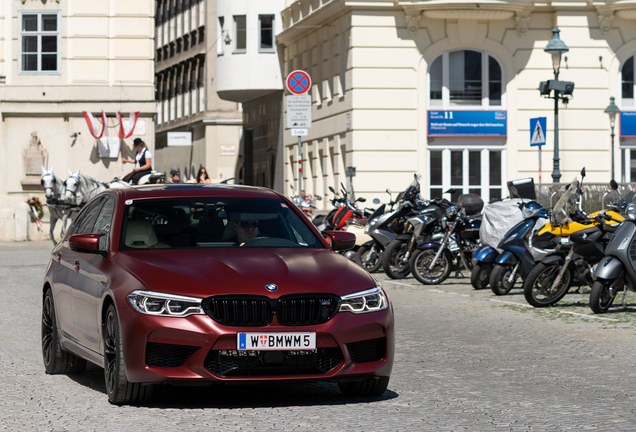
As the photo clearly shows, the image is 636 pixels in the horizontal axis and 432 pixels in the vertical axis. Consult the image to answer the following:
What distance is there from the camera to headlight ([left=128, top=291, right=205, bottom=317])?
708 centimetres

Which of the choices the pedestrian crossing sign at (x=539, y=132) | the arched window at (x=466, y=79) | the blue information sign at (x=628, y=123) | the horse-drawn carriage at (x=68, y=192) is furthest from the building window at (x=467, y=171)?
the horse-drawn carriage at (x=68, y=192)

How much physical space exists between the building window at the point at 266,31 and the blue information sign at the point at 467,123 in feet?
37.7

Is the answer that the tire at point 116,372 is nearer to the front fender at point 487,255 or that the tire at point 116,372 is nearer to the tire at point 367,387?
the tire at point 367,387

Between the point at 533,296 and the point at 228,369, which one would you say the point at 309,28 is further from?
the point at 228,369

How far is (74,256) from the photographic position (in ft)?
28.9

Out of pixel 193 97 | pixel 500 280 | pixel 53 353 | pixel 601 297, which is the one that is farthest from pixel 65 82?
pixel 193 97

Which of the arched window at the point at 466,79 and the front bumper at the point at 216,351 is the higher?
the arched window at the point at 466,79

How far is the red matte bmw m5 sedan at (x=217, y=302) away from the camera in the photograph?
711cm

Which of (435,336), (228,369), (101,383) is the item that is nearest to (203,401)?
(228,369)

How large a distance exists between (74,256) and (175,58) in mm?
65632

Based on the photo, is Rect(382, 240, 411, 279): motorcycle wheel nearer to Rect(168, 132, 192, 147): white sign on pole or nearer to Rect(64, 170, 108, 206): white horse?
Rect(64, 170, 108, 206): white horse

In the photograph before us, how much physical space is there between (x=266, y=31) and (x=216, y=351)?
41.3 meters

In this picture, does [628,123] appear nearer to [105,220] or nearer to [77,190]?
[77,190]

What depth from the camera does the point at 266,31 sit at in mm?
47625
